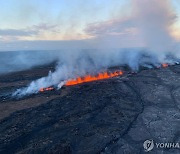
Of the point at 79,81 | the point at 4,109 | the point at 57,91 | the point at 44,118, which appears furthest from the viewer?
the point at 79,81

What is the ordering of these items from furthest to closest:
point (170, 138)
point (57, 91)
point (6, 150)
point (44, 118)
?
point (57, 91) < point (44, 118) < point (170, 138) < point (6, 150)

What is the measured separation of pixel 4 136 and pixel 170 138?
11.8 m

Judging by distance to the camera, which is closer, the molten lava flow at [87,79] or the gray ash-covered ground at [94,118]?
the gray ash-covered ground at [94,118]

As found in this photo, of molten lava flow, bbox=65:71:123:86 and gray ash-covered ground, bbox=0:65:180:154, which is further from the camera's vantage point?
molten lava flow, bbox=65:71:123:86

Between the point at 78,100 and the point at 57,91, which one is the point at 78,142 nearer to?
the point at 78,100

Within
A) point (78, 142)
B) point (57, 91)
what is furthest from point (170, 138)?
point (57, 91)

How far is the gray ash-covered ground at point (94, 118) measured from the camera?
1614 cm

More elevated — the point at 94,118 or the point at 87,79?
the point at 87,79

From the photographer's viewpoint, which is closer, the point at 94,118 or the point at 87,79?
the point at 94,118

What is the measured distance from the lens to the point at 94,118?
20.2 metres

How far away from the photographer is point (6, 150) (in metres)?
15.6

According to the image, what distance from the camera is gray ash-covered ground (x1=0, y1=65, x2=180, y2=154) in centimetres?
1614

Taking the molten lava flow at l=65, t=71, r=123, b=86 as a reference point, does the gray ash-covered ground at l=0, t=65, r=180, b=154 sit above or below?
below

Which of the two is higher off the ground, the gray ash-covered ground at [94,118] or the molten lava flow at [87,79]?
the molten lava flow at [87,79]
